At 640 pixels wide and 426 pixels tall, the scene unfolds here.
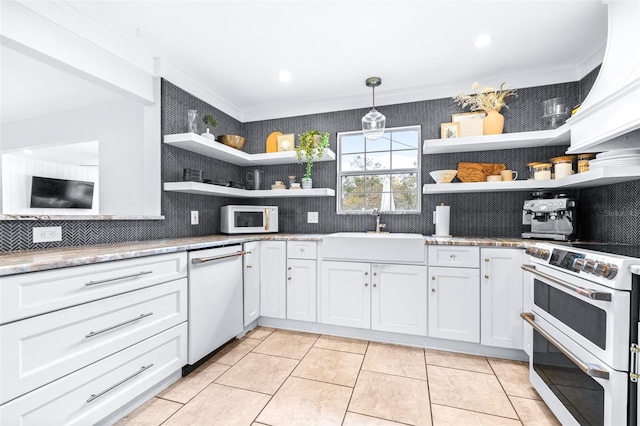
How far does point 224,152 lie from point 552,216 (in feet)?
9.76

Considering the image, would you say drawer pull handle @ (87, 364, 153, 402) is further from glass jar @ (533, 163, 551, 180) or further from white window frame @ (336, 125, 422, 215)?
glass jar @ (533, 163, 551, 180)

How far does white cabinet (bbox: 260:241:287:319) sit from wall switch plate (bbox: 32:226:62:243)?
150cm

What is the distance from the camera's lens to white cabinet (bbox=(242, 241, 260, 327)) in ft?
8.61

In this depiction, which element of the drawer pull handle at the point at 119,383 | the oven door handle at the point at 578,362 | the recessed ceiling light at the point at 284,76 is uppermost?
the recessed ceiling light at the point at 284,76

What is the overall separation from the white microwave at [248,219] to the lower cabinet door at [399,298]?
1309mm

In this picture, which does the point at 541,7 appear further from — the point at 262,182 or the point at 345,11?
the point at 262,182

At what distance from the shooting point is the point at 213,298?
2217 mm

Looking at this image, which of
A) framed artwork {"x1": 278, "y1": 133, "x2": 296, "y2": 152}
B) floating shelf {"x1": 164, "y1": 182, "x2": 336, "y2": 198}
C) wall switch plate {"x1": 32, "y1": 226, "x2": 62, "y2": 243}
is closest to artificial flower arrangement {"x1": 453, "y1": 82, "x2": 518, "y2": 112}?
floating shelf {"x1": 164, "y1": 182, "x2": 336, "y2": 198}

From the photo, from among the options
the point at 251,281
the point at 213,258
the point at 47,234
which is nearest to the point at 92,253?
the point at 47,234

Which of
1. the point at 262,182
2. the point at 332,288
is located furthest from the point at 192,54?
the point at 332,288

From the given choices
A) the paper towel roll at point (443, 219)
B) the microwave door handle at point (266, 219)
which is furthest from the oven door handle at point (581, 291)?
the microwave door handle at point (266, 219)

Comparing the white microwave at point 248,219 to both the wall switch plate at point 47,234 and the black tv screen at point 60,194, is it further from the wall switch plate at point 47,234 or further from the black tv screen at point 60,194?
the black tv screen at point 60,194

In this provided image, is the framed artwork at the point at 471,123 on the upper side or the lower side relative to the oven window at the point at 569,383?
upper

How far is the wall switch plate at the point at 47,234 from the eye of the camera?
173 cm
